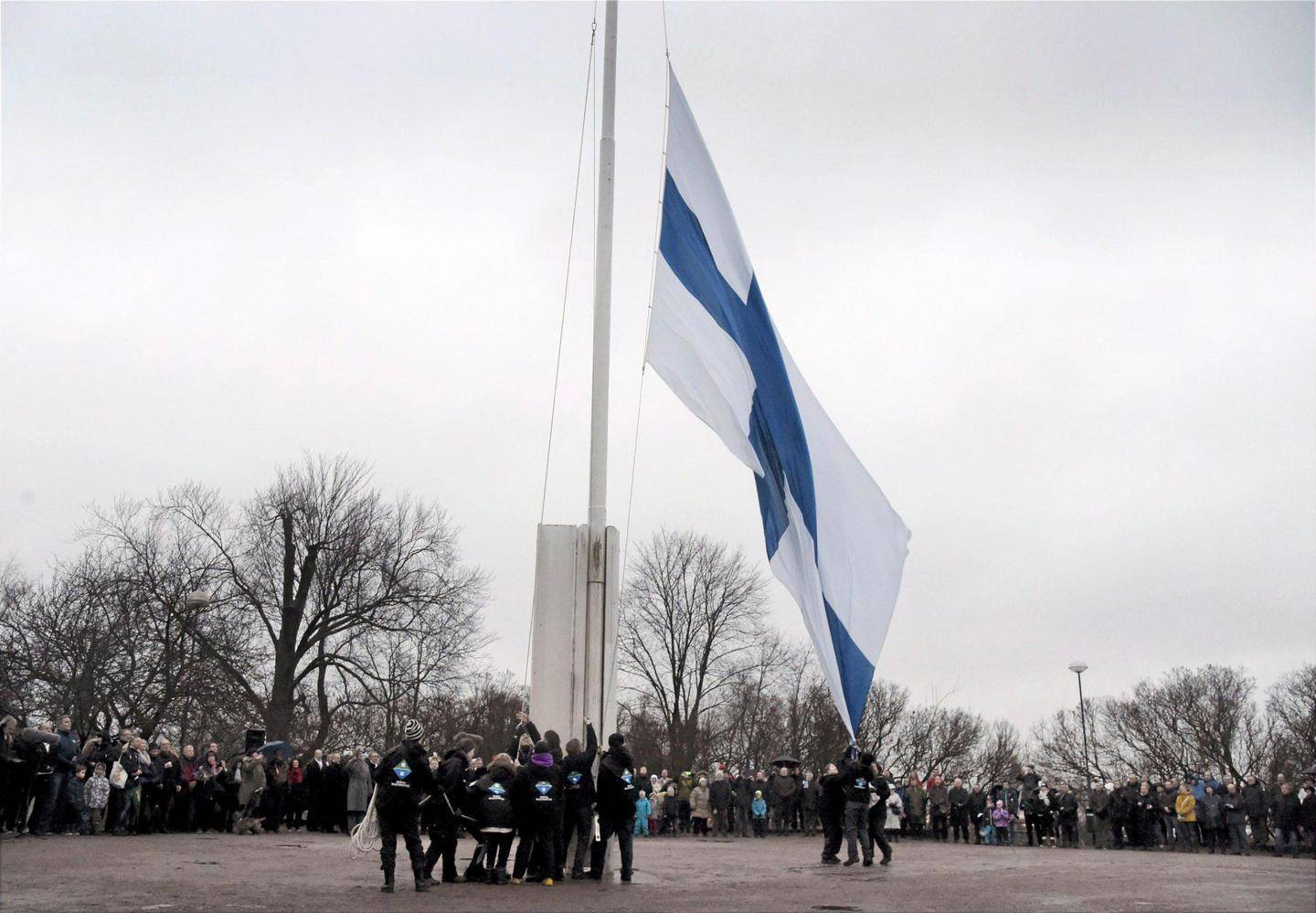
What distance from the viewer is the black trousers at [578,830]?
13.2 metres

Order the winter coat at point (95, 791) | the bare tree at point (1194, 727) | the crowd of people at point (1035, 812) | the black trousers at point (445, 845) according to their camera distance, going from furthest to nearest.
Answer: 1. the bare tree at point (1194, 727)
2. the crowd of people at point (1035, 812)
3. the winter coat at point (95, 791)
4. the black trousers at point (445, 845)

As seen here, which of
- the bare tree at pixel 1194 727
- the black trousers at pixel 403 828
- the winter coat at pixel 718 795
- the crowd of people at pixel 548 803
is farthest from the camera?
the bare tree at pixel 1194 727

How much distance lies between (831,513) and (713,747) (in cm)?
4632

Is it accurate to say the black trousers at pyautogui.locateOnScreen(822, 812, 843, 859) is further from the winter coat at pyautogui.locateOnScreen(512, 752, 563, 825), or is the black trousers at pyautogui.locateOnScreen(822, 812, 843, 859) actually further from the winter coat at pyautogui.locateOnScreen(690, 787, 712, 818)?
the winter coat at pyautogui.locateOnScreen(690, 787, 712, 818)

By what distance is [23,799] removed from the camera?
18734mm

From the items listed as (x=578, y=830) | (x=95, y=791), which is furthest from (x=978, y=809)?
(x=95, y=791)

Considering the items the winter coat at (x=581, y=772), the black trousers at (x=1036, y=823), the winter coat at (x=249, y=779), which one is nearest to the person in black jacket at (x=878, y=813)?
the winter coat at (x=581, y=772)

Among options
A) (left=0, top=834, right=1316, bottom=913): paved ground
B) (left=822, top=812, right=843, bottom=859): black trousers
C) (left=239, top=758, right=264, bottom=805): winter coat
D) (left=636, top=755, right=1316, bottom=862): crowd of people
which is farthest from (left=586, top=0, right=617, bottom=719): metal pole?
(left=239, top=758, right=264, bottom=805): winter coat

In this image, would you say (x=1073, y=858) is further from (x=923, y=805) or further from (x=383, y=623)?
(x=383, y=623)

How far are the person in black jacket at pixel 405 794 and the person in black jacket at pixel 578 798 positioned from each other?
152cm

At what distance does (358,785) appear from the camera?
24.1 metres

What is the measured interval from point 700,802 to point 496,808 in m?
18.7

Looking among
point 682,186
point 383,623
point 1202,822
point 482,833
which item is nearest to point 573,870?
point 482,833

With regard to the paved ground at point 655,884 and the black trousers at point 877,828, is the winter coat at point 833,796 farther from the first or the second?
the paved ground at point 655,884
